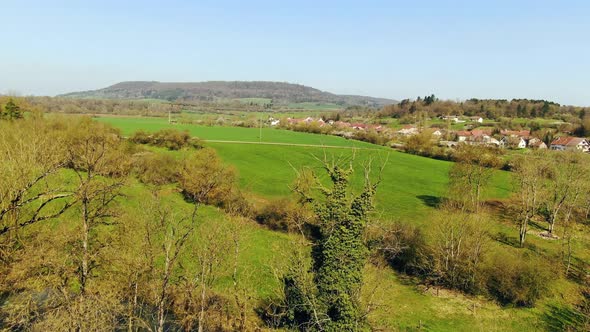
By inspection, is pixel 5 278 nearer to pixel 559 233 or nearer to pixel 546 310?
pixel 546 310

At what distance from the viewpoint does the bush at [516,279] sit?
1073 inches

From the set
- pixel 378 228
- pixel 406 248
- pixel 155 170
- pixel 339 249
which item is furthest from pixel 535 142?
pixel 339 249

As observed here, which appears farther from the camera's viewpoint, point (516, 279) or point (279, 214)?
point (279, 214)

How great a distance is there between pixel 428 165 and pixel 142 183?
53337mm

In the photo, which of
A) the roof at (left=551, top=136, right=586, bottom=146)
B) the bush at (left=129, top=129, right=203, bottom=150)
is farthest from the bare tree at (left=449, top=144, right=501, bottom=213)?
the roof at (left=551, top=136, right=586, bottom=146)

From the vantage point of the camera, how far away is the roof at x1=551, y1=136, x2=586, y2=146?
3572 inches

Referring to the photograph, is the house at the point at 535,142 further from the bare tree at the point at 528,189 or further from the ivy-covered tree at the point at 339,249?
the ivy-covered tree at the point at 339,249

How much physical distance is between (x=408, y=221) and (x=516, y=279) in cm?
1367

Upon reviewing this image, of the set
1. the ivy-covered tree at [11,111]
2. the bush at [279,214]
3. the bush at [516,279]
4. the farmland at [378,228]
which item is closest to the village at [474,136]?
the farmland at [378,228]

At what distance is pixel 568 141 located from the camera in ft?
309

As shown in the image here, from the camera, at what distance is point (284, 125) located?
13500 cm

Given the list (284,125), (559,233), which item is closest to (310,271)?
(559,233)

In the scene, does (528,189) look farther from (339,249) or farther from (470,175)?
(339,249)

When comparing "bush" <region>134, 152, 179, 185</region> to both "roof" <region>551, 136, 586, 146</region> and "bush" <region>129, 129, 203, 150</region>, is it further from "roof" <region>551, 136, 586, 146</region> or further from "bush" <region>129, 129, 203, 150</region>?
"roof" <region>551, 136, 586, 146</region>
